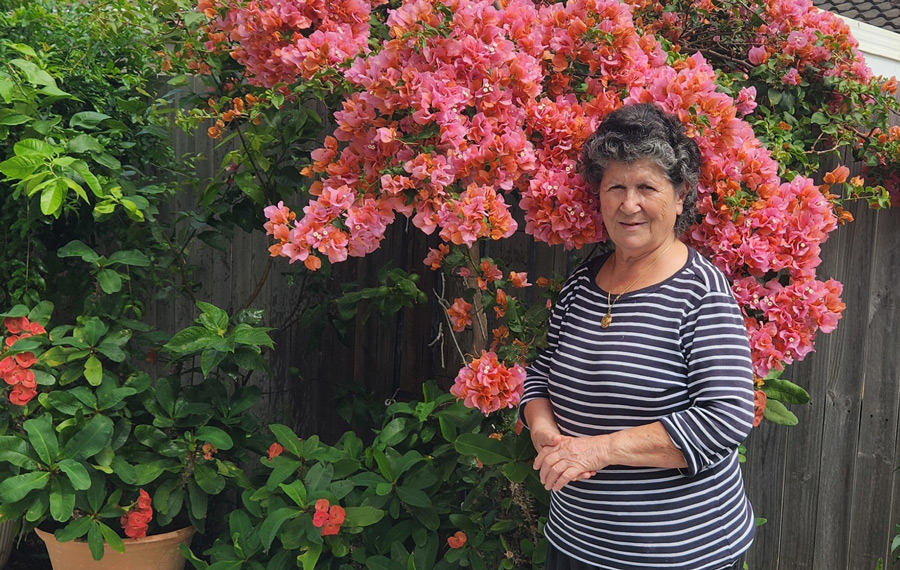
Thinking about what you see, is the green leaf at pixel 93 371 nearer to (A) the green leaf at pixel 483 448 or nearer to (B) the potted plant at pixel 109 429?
(B) the potted plant at pixel 109 429

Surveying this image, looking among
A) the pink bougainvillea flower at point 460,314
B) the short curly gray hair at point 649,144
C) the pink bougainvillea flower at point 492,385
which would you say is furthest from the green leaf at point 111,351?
the short curly gray hair at point 649,144

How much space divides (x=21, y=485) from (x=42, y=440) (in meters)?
0.14

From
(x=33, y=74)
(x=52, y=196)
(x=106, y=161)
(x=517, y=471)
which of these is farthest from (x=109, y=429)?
(x=517, y=471)

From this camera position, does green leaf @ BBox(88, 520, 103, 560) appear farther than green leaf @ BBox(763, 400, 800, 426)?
Yes

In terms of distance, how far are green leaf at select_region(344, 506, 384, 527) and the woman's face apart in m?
1.06

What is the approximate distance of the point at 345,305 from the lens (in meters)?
2.71

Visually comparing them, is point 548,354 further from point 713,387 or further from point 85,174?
point 85,174

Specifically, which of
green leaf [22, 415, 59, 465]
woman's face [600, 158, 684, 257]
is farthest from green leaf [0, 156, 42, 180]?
woman's face [600, 158, 684, 257]

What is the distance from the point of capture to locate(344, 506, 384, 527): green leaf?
2217 millimetres

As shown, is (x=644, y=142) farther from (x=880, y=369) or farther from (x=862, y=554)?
(x=862, y=554)

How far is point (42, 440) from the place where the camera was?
2.27 meters

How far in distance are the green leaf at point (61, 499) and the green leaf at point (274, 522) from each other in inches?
21.3

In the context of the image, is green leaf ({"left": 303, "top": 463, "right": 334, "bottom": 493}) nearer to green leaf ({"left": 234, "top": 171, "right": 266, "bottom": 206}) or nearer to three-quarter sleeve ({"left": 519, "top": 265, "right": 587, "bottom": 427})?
three-quarter sleeve ({"left": 519, "top": 265, "right": 587, "bottom": 427})

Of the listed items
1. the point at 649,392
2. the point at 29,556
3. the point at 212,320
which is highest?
the point at 649,392
